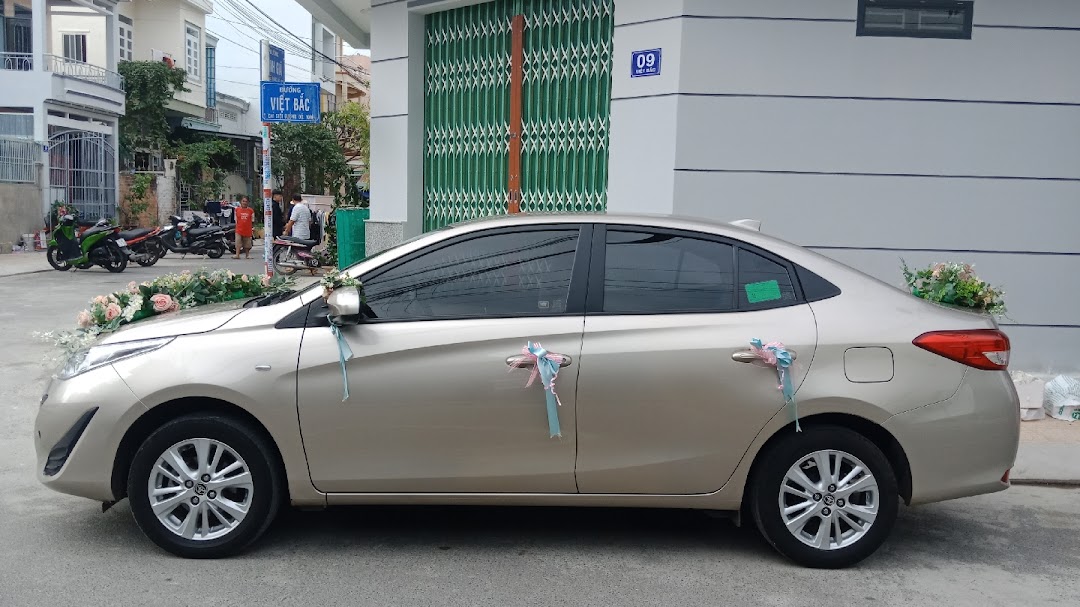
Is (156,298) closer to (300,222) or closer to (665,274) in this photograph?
(665,274)

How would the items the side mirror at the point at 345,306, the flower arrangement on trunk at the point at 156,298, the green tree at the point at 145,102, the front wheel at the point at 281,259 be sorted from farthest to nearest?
1. the green tree at the point at 145,102
2. the front wheel at the point at 281,259
3. the flower arrangement on trunk at the point at 156,298
4. the side mirror at the point at 345,306

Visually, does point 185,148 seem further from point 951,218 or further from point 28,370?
point 951,218

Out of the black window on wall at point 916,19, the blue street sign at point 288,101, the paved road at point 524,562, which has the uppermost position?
the black window on wall at point 916,19

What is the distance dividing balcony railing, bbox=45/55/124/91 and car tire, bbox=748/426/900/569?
24.3 m

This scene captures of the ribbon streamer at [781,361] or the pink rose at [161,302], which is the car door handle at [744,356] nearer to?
the ribbon streamer at [781,361]

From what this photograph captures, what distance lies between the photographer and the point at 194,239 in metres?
22.5

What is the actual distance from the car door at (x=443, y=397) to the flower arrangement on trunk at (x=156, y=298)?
1.32 metres

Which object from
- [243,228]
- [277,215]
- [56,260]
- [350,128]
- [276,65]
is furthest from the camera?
[350,128]

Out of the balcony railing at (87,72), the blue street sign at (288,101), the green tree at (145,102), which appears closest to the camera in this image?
the blue street sign at (288,101)

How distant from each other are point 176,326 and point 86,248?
1498 centimetres

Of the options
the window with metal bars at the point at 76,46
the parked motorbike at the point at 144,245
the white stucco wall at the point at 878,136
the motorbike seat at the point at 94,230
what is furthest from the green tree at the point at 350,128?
the white stucco wall at the point at 878,136

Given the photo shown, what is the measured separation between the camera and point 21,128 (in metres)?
23.4

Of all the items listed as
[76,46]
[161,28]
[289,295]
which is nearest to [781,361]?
[289,295]

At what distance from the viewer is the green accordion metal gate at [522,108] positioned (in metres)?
8.77
